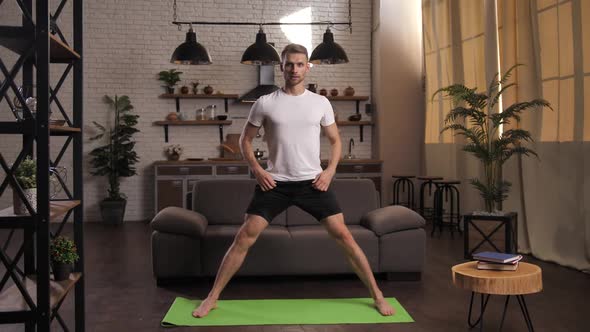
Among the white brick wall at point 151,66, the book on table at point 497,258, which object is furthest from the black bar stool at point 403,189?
the book on table at point 497,258

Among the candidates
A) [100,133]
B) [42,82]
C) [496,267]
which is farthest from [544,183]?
[100,133]

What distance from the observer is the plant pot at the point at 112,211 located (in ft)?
28.5

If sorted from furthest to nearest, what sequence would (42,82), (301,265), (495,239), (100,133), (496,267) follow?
(100,133) → (495,239) → (301,265) → (496,267) → (42,82)

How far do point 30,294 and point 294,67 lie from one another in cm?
193

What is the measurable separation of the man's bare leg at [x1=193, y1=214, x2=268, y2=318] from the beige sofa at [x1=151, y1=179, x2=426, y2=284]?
0.85 meters

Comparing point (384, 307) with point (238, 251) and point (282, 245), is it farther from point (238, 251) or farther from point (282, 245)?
point (282, 245)

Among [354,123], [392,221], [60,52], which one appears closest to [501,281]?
[392,221]

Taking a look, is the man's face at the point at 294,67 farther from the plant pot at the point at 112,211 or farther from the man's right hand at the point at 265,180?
the plant pot at the point at 112,211

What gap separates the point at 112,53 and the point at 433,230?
201 inches

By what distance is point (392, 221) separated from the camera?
16.1 ft

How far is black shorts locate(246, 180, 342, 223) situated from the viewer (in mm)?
3832

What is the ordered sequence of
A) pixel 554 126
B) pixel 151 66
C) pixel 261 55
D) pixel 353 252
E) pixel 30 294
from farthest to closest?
pixel 151 66 < pixel 261 55 < pixel 554 126 < pixel 353 252 < pixel 30 294

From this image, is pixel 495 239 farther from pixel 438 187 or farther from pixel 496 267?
pixel 496 267

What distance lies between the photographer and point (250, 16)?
9430 mm
